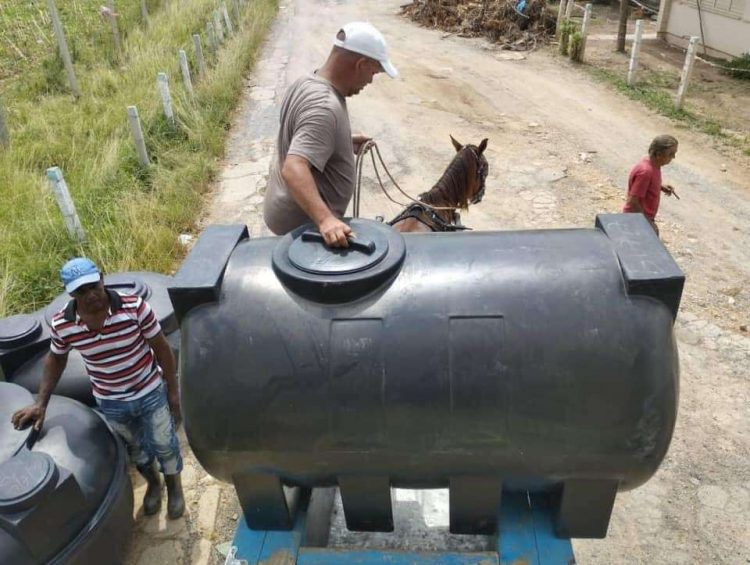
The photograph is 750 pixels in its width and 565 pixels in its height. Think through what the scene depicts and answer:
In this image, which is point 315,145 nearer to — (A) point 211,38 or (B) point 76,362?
(B) point 76,362

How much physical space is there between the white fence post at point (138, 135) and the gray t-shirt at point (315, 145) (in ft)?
14.1

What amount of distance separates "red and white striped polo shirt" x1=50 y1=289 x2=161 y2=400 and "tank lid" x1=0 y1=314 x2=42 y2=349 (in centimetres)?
69

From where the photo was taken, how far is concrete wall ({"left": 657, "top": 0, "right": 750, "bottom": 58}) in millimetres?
11016

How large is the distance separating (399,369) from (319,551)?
729 mm

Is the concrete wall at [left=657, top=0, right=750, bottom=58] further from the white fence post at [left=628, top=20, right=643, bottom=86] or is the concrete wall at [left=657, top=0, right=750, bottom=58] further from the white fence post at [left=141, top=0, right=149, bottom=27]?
the white fence post at [left=141, top=0, right=149, bottom=27]

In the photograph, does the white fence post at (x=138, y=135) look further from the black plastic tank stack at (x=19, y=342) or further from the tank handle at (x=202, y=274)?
the tank handle at (x=202, y=274)

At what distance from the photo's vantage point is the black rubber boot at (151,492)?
124 inches

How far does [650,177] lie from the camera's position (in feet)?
14.7

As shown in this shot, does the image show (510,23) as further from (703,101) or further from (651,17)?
(703,101)

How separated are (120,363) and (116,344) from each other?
0.10 meters

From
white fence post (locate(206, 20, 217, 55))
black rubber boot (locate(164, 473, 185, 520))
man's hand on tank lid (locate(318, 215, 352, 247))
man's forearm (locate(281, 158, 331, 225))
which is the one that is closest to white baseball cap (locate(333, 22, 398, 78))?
man's forearm (locate(281, 158, 331, 225))

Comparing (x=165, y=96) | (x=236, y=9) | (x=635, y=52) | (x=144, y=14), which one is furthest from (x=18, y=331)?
(x=236, y=9)

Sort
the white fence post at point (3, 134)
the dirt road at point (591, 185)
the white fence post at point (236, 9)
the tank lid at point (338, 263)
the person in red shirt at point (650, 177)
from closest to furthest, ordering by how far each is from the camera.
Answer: the tank lid at point (338, 263) → the dirt road at point (591, 185) → the person in red shirt at point (650, 177) → the white fence post at point (3, 134) → the white fence post at point (236, 9)

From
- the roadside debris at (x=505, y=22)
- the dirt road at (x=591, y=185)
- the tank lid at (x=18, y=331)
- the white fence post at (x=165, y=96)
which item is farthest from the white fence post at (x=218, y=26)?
the tank lid at (x=18, y=331)
